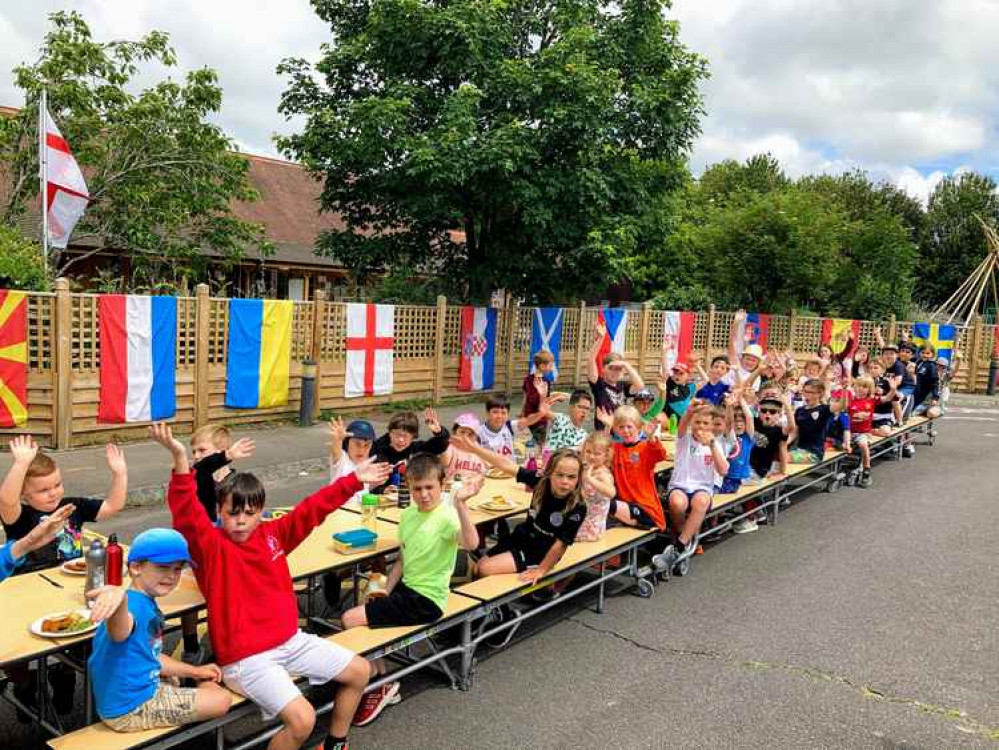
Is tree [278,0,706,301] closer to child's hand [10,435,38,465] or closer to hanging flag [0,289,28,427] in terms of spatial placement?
hanging flag [0,289,28,427]

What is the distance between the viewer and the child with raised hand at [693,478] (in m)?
6.79

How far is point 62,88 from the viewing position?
584 inches

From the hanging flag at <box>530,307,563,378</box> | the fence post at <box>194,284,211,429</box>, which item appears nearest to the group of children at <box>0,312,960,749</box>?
the fence post at <box>194,284,211,429</box>

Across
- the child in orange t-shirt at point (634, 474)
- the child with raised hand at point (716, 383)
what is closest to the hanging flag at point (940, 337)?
the child with raised hand at point (716, 383)

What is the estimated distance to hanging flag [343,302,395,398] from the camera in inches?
545

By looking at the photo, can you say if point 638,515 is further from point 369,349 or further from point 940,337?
point 940,337

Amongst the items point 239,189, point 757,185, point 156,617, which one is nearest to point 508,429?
point 156,617

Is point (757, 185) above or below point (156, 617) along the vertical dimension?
above

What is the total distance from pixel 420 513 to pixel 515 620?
1.07m

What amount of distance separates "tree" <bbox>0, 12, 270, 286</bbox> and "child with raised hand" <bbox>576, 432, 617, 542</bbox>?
12617mm

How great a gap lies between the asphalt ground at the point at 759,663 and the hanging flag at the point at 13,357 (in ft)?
10.5

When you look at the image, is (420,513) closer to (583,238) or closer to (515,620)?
(515,620)

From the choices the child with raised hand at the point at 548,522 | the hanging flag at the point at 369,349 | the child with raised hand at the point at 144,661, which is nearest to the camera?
the child with raised hand at the point at 144,661

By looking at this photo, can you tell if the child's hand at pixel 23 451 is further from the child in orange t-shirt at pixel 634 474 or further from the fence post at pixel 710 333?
the fence post at pixel 710 333
